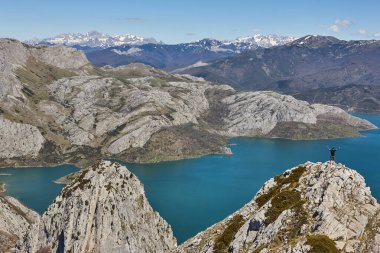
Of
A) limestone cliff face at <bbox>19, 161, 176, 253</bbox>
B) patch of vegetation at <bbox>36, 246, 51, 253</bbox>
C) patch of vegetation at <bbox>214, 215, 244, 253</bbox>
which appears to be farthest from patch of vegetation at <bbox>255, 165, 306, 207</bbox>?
patch of vegetation at <bbox>36, 246, 51, 253</bbox>

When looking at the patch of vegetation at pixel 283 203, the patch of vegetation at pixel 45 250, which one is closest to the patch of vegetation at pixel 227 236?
the patch of vegetation at pixel 283 203

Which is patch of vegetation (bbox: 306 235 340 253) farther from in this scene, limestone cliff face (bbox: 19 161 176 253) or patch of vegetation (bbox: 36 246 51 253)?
patch of vegetation (bbox: 36 246 51 253)

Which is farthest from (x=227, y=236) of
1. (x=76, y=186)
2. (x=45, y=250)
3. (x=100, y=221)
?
(x=76, y=186)

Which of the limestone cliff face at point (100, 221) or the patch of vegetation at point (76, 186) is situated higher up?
the patch of vegetation at point (76, 186)

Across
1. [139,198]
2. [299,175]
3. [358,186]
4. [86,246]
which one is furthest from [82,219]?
[358,186]

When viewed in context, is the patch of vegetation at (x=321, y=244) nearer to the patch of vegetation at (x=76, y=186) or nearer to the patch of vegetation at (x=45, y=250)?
the patch of vegetation at (x=76, y=186)

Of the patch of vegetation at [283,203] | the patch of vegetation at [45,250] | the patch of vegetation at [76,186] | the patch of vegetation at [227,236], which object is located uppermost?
the patch of vegetation at [283,203]

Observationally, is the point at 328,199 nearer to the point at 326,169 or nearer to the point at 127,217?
the point at 326,169
